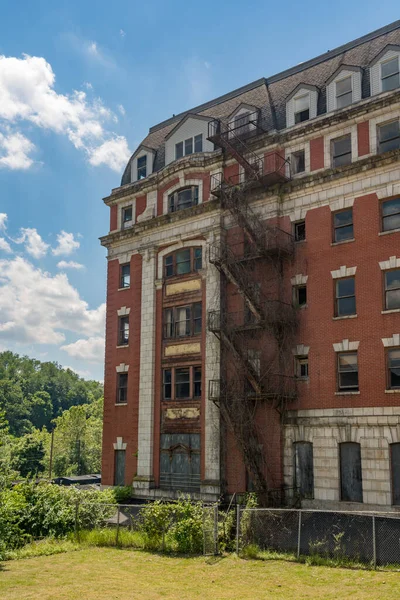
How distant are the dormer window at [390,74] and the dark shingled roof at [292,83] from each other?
956mm

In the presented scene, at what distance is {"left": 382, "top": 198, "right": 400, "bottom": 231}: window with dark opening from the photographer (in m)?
29.5

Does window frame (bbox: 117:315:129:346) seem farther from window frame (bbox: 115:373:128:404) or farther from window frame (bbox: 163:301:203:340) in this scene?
window frame (bbox: 163:301:203:340)

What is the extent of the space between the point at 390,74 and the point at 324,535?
2181cm

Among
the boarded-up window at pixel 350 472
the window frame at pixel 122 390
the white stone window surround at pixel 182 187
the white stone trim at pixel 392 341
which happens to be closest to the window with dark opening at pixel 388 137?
the white stone trim at pixel 392 341

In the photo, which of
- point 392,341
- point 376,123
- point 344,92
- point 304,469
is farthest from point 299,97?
point 304,469

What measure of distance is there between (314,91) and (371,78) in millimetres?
3364

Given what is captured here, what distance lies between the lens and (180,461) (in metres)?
35.3

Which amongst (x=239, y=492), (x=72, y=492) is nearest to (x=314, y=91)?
(x=239, y=492)

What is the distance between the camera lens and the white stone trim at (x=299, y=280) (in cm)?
3189

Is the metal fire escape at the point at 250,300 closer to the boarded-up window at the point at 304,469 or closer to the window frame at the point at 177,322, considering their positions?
the boarded-up window at the point at 304,469

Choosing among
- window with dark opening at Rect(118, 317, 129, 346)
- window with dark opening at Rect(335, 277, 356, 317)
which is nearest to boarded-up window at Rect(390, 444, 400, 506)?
window with dark opening at Rect(335, 277, 356, 317)

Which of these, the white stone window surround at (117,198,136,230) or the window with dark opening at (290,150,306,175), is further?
the white stone window surround at (117,198,136,230)

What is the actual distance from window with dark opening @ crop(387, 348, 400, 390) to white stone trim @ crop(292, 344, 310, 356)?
13.7 ft

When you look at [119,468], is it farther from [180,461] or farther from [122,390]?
[180,461]
